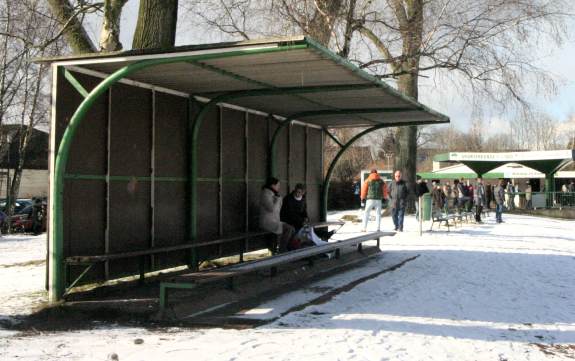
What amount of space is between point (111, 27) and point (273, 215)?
4500 millimetres

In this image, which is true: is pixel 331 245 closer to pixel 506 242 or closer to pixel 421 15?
pixel 506 242

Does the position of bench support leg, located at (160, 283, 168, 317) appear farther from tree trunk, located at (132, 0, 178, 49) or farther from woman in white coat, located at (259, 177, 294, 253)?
tree trunk, located at (132, 0, 178, 49)

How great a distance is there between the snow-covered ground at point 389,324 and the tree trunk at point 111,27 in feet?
13.5

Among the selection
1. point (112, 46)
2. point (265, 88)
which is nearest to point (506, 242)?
point (265, 88)

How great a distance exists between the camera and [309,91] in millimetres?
9648

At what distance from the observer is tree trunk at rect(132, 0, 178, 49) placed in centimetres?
1158

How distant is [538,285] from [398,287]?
218 centimetres

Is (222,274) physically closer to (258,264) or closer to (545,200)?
(258,264)

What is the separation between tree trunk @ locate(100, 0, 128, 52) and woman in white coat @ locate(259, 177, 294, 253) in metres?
3.79

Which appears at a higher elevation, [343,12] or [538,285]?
[343,12]

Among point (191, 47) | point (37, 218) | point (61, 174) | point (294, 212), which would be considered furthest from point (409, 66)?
point (61, 174)

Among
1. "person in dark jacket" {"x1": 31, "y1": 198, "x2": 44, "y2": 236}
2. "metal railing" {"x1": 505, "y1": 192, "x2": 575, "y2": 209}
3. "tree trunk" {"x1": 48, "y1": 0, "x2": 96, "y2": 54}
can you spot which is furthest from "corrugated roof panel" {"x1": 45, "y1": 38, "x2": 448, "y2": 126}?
"metal railing" {"x1": 505, "y1": 192, "x2": 575, "y2": 209}

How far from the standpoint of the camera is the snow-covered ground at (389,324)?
5.72 m

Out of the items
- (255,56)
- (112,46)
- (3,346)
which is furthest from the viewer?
(112,46)
